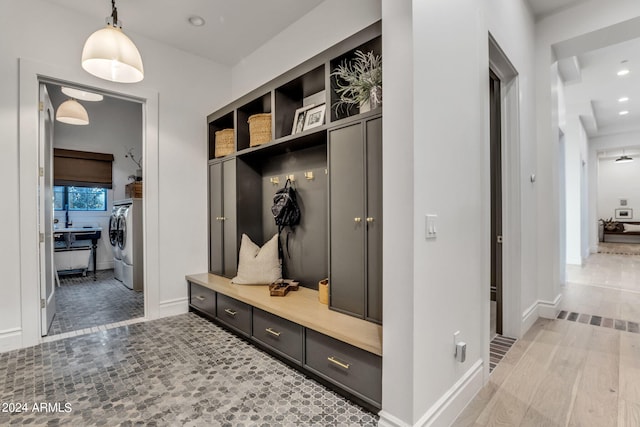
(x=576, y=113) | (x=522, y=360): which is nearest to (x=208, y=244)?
(x=522, y=360)

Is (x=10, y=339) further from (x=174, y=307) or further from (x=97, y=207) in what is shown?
Result: (x=97, y=207)

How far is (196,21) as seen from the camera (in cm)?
312

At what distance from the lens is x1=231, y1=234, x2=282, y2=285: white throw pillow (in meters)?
3.05

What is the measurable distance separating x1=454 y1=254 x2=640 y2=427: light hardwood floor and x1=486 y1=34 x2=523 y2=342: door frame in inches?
10.0

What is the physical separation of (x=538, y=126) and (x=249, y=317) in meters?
3.48

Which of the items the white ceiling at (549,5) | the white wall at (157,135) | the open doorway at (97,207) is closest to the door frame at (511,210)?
the white ceiling at (549,5)

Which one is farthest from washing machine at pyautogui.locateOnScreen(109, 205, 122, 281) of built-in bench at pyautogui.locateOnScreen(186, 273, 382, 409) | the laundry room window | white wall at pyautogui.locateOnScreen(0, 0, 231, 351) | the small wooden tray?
the small wooden tray

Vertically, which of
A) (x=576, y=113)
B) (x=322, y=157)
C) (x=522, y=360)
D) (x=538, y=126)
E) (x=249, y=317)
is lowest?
(x=522, y=360)

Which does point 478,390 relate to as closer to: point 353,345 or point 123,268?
point 353,345

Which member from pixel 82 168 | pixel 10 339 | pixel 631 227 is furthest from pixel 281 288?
pixel 631 227

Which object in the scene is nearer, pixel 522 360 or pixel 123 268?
pixel 522 360

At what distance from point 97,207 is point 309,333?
21.3ft

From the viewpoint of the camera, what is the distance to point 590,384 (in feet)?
6.68

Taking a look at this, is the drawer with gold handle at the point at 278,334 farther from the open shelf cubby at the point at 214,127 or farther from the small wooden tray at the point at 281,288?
the open shelf cubby at the point at 214,127
